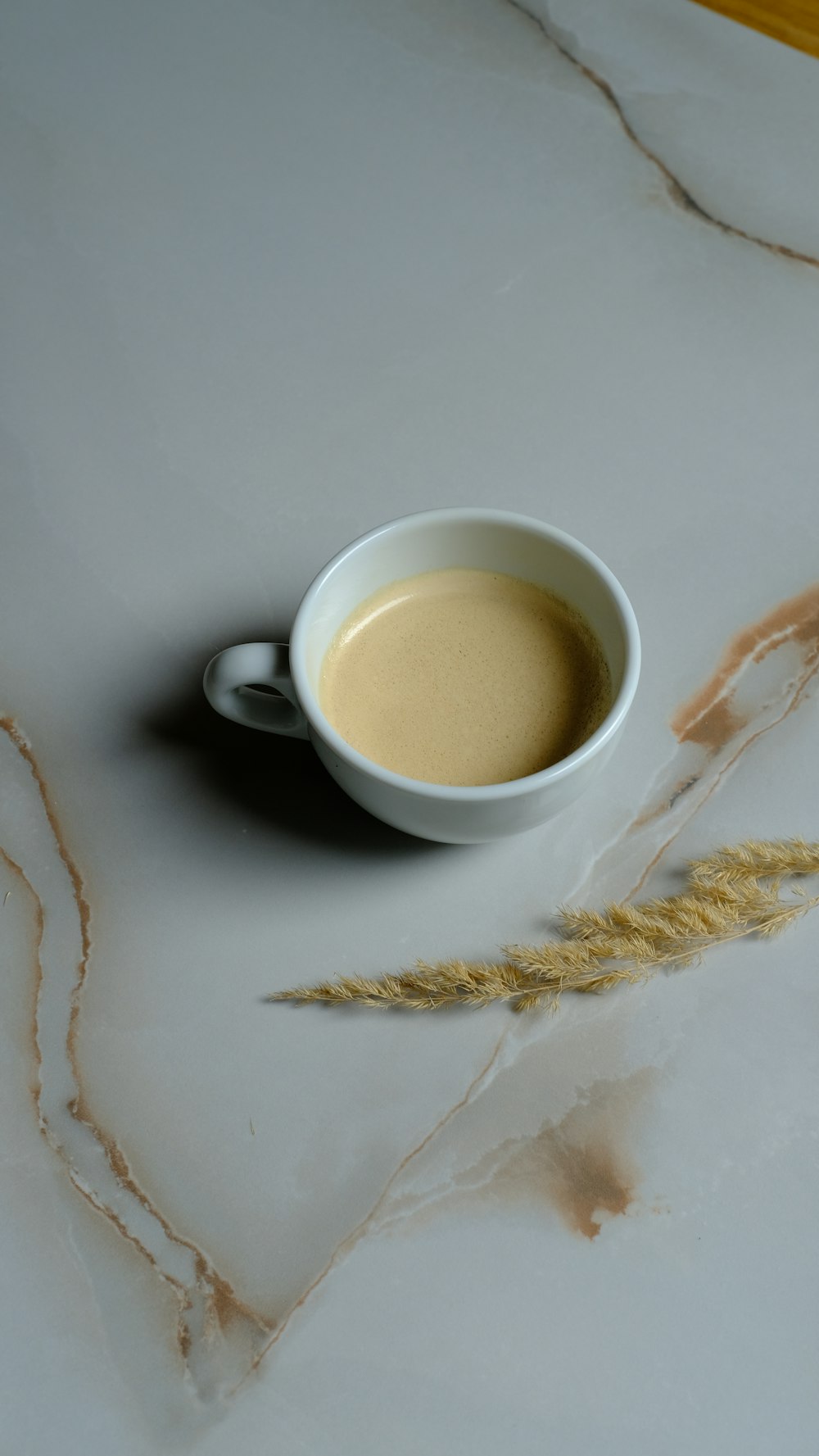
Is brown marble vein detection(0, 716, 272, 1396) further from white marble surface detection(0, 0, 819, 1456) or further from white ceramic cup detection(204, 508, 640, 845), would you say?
white ceramic cup detection(204, 508, 640, 845)

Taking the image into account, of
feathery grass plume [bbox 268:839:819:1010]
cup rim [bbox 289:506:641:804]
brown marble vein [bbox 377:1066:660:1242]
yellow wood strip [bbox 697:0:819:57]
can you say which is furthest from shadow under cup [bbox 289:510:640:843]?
yellow wood strip [bbox 697:0:819:57]

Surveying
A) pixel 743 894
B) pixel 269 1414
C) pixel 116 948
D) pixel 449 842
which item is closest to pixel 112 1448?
pixel 269 1414

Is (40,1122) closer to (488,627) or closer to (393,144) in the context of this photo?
(488,627)

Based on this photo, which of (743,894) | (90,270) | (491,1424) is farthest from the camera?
(90,270)

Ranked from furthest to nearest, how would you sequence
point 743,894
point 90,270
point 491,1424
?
1. point 90,270
2. point 743,894
3. point 491,1424

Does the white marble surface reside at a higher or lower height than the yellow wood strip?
lower

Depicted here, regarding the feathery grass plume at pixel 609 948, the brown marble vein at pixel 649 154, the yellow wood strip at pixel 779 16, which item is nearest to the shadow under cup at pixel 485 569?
the feathery grass plume at pixel 609 948

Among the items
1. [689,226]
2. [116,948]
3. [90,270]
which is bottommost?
[116,948]
